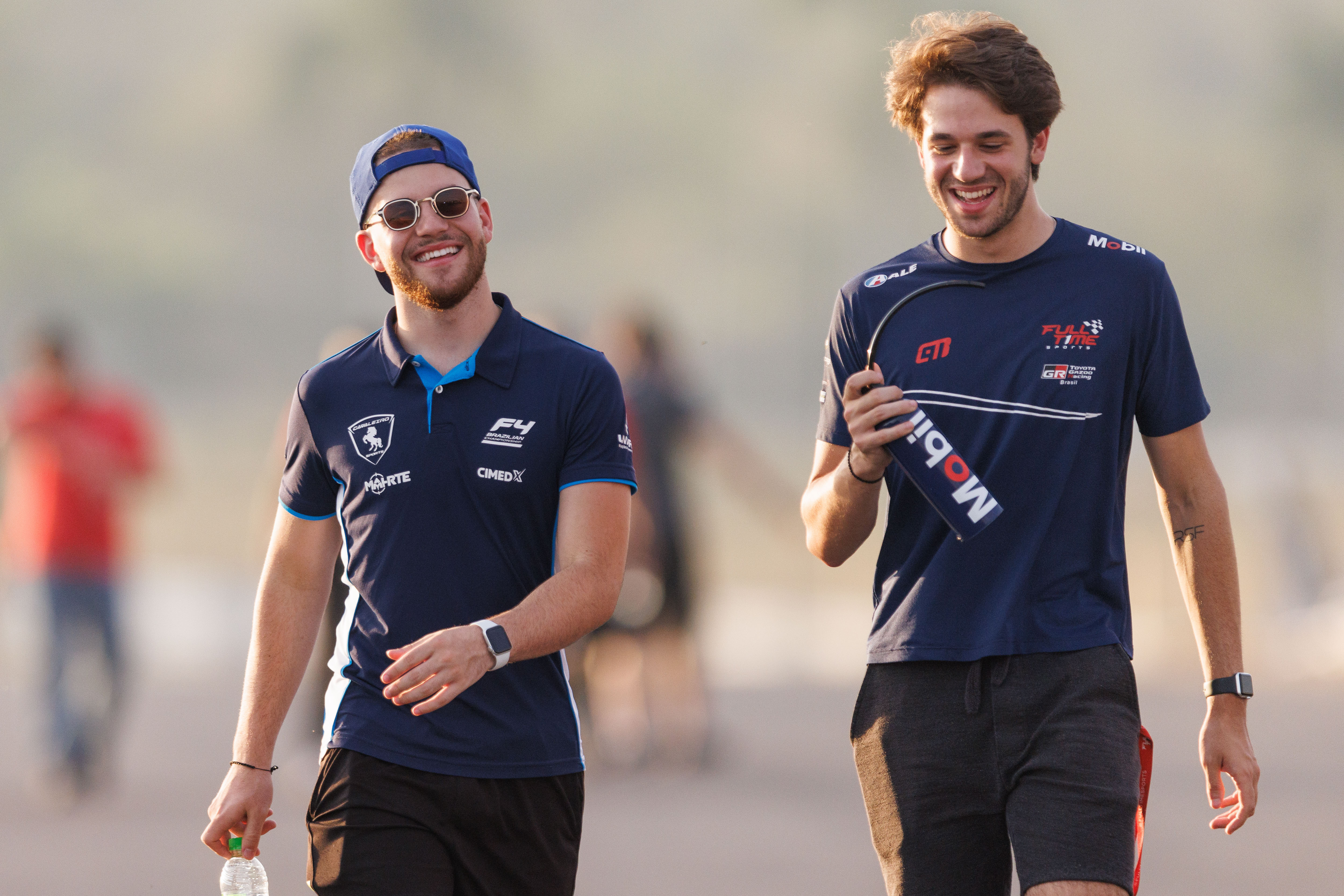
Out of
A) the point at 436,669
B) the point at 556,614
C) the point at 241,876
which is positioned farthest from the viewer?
the point at 241,876

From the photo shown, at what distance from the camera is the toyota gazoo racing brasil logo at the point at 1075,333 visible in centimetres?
389

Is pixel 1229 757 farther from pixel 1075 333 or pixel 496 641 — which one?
pixel 496 641

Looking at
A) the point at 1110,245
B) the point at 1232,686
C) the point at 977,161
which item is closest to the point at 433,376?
the point at 977,161

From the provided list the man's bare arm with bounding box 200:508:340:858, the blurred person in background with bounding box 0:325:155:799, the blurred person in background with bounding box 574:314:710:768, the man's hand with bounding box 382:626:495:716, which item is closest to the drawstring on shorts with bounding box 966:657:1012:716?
the man's hand with bounding box 382:626:495:716

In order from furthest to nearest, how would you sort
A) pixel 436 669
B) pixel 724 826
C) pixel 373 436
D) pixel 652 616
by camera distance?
pixel 652 616, pixel 724 826, pixel 373 436, pixel 436 669

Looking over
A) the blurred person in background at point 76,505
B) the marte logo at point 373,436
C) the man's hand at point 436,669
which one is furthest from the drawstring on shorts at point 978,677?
the blurred person in background at point 76,505

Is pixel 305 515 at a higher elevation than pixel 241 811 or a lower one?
higher

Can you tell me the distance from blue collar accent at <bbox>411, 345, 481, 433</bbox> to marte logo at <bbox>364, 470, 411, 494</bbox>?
0.11 m

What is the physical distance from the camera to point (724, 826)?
343 inches

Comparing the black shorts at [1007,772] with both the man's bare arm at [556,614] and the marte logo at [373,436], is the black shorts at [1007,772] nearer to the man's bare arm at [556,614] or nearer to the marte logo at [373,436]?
the man's bare arm at [556,614]

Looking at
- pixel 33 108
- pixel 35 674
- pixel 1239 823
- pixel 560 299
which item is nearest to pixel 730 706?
pixel 35 674

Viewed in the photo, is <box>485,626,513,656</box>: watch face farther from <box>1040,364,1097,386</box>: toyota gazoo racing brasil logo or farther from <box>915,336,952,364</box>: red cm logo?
<box>1040,364,1097,386</box>: toyota gazoo racing brasil logo

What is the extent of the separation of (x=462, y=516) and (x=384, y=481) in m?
0.18

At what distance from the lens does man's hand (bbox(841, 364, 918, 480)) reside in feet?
12.2
